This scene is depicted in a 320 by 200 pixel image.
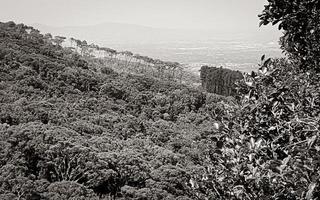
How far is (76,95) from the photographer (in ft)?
142

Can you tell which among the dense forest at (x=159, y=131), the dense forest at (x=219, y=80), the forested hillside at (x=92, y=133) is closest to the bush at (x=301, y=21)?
the dense forest at (x=159, y=131)

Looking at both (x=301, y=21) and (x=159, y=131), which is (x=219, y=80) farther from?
(x=301, y=21)

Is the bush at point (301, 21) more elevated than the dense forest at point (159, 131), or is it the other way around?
the bush at point (301, 21)

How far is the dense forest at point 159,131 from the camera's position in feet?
9.30

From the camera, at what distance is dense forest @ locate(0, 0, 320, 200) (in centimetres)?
283

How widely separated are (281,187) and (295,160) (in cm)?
49

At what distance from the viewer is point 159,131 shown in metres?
38.4

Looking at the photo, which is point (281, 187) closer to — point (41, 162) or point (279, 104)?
point (279, 104)

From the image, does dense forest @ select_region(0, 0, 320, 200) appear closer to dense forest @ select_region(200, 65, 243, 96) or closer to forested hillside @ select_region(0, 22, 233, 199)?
forested hillside @ select_region(0, 22, 233, 199)

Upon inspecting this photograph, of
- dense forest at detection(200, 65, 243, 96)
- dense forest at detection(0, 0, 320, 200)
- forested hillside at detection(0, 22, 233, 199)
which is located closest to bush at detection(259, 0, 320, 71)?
dense forest at detection(0, 0, 320, 200)

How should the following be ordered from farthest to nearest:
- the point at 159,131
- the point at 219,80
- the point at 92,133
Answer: the point at 219,80 < the point at 159,131 < the point at 92,133

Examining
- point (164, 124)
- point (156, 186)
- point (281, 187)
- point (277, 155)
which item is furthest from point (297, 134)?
point (164, 124)

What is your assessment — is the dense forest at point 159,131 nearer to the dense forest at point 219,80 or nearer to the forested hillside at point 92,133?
the forested hillside at point 92,133

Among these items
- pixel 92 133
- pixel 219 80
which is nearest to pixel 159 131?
pixel 92 133
